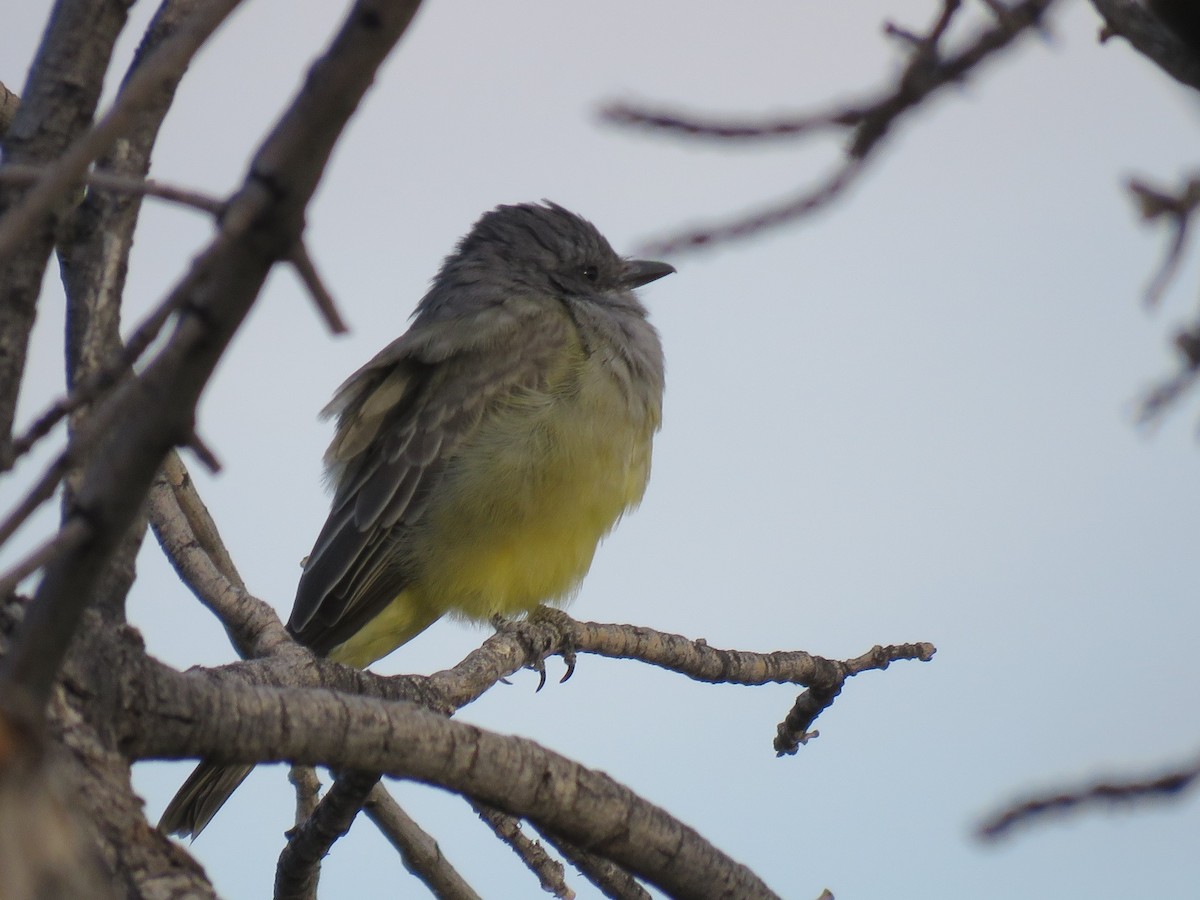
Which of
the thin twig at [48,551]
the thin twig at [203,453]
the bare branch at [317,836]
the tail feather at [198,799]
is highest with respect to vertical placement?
the tail feather at [198,799]

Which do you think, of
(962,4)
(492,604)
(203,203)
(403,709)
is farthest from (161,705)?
(492,604)

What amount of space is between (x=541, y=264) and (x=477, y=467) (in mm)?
2062

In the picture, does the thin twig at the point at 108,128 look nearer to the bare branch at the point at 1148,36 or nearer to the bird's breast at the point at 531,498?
the bare branch at the point at 1148,36

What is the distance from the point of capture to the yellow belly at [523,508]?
7.00 m

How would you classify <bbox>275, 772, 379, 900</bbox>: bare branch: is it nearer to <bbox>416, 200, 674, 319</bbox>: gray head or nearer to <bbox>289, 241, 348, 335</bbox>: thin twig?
<bbox>289, 241, 348, 335</bbox>: thin twig

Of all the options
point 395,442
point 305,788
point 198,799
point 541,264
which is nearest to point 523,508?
point 395,442

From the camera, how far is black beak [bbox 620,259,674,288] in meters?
8.98

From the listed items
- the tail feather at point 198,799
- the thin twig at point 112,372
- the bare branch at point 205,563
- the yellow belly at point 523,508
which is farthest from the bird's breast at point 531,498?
the thin twig at point 112,372

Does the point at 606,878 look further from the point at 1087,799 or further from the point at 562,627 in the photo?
the point at 1087,799

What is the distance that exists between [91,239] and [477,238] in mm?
6031

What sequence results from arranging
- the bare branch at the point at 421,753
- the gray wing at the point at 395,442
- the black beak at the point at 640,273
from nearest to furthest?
the bare branch at the point at 421,753 → the gray wing at the point at 395,442 → the black beak at the point at 640,273

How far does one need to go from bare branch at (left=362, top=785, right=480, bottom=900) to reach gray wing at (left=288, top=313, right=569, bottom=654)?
1807mm

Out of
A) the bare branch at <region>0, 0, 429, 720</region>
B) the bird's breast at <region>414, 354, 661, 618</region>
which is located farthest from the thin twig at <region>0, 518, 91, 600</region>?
the bird's breast at <region>414, 354, 661, 618</region>

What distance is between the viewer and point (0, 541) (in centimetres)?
178
